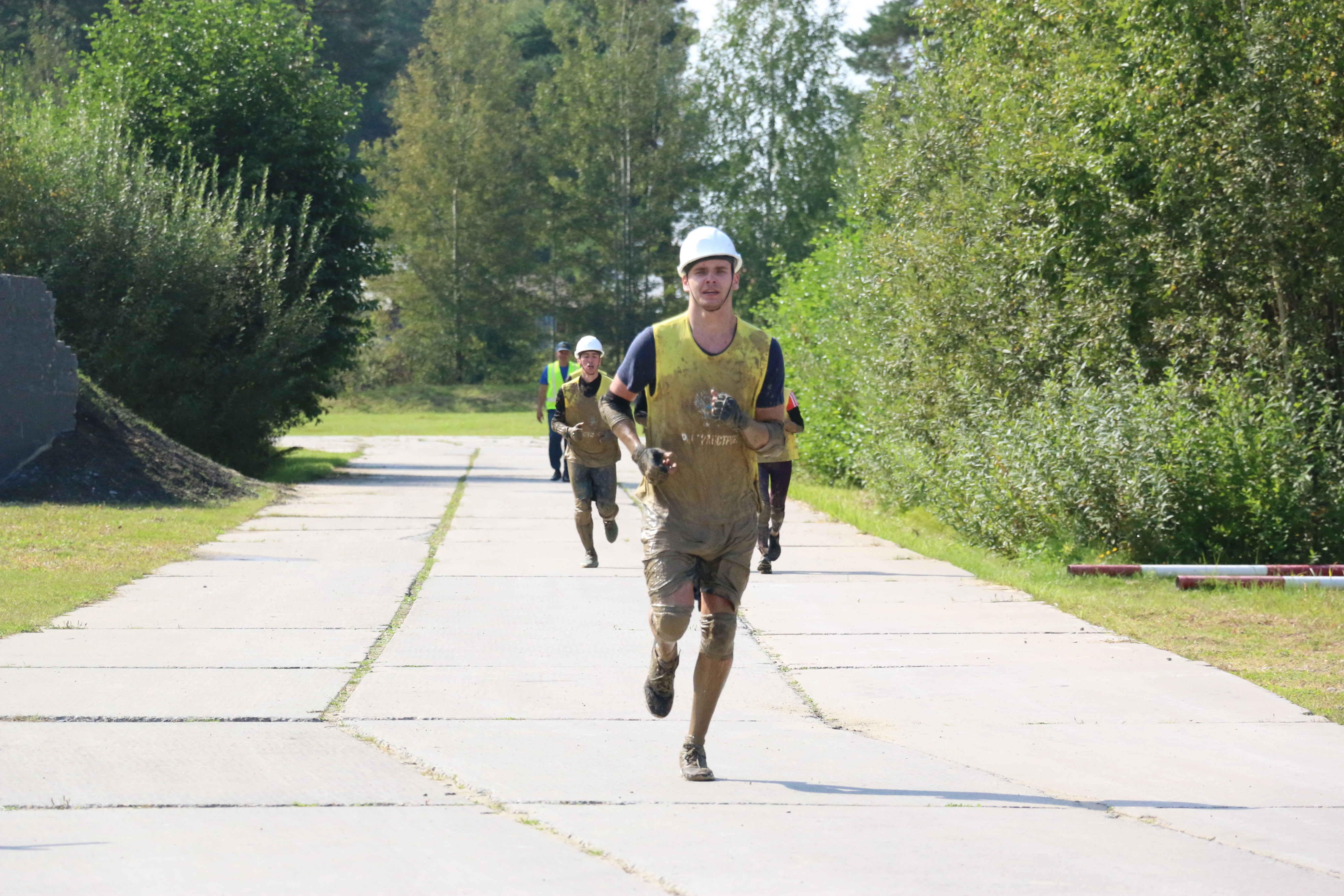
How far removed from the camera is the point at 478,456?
97.8 feet

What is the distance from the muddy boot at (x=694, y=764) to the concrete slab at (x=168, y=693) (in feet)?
6.51

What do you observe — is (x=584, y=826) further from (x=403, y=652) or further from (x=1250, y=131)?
(x=1250, y=131)

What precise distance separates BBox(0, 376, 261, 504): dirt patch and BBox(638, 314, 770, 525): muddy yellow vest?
1265 centimetres

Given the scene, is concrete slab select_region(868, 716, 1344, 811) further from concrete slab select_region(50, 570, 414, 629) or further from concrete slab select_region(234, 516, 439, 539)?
concrete slab select_region(234, 516, 439, 539)

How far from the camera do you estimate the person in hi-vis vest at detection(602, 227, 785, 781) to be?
577cm

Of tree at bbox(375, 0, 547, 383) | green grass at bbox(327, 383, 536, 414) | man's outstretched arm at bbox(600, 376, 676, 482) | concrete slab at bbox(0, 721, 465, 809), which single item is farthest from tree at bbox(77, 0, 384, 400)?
tree at bbox(375, 0, 547, 383)

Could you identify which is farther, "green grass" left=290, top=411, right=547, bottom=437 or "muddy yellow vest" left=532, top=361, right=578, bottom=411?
"green grass" left=290, top=411, right=547, bottom=437

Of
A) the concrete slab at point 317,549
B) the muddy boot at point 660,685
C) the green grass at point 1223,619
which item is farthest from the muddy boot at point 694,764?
the concrete slab at point 317,549

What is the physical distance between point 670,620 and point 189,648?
3952mm

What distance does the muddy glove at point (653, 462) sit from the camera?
5.61m

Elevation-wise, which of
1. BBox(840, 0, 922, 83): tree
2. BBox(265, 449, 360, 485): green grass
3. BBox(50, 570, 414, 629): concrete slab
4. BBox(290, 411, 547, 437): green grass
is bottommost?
BBox(290, 411, 547, 437): green grass

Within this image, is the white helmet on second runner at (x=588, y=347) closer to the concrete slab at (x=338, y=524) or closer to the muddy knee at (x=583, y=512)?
the muddy knee at (x=583, y=512)

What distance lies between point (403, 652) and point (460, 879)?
167 inches

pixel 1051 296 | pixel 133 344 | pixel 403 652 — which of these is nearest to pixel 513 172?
pixel 133 344
